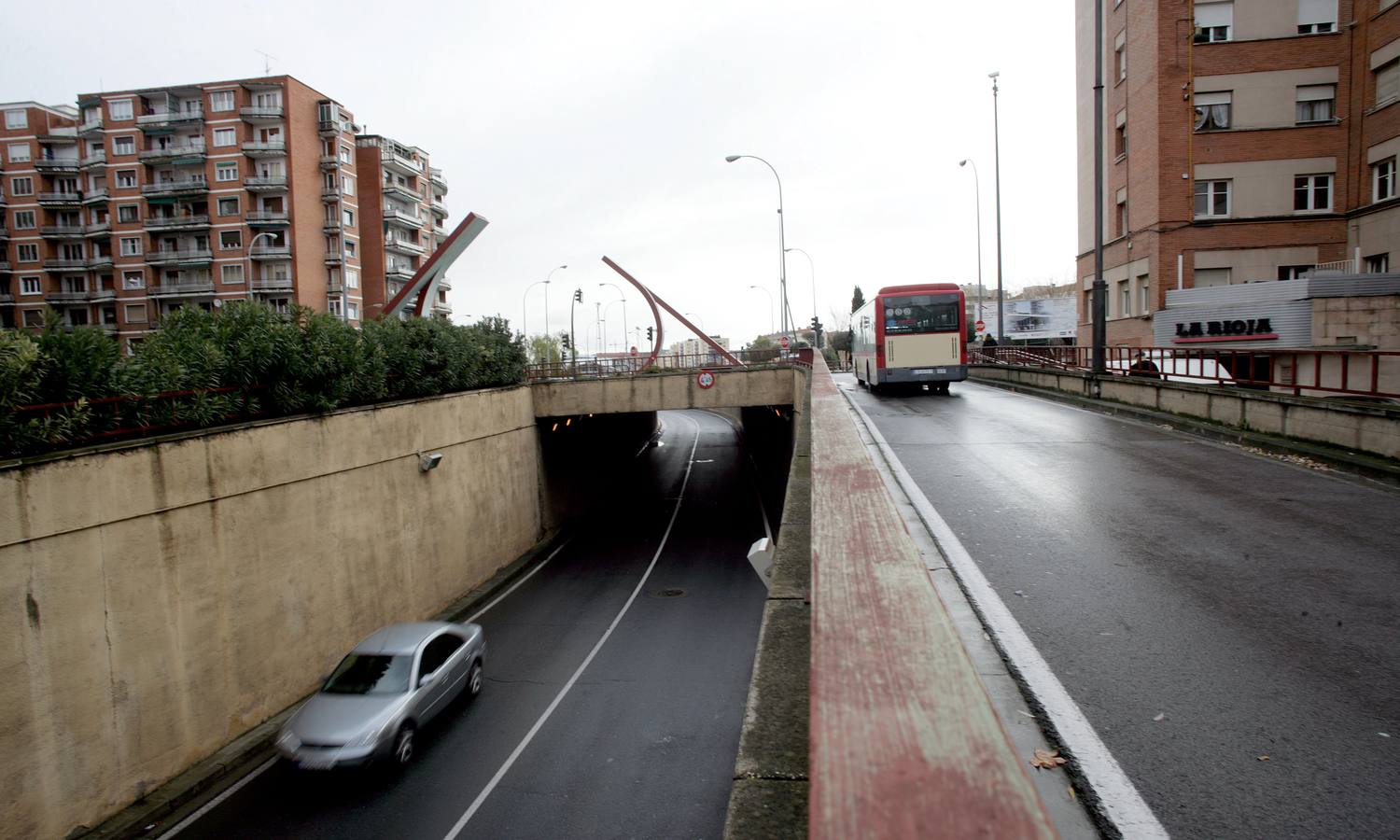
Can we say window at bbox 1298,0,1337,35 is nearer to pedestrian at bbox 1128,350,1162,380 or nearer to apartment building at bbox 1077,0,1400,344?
apartment building at bbox 1077,0,1400,344

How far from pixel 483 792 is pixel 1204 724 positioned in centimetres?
1073

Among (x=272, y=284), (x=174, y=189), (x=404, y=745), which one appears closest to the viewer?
(x=404, y=745)

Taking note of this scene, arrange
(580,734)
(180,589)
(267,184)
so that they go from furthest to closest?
1. (267,184)
2. (580,734)
3. (180,589)

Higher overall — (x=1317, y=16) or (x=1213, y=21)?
(x=1213, y=21)

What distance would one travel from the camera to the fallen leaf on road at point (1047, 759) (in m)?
2.97

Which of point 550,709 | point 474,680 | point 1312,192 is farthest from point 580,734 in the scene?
point 1312,192

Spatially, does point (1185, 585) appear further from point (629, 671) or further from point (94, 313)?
point (94, 313)

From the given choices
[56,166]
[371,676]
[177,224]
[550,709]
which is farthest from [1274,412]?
[56,166]

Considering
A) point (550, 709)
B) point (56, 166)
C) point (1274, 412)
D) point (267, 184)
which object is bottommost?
point (550, 709)

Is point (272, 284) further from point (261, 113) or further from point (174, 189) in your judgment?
point (261, 113)

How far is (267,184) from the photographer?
5797 cm

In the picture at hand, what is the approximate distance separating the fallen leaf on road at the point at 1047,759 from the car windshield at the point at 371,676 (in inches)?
471

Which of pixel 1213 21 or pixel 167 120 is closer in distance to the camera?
pixel 1213 21

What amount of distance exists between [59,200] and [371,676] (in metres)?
68.5
